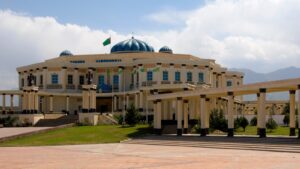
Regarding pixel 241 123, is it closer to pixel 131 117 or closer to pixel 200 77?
pixel 131 117

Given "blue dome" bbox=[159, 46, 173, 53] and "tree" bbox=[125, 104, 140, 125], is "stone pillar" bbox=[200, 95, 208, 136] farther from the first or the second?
"blue dome" bbox=[159, 46, 173, 53]

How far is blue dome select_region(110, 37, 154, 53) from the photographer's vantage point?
81.3m

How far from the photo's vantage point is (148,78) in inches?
2827

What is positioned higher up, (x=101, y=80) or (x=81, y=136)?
(x=101, y=80)

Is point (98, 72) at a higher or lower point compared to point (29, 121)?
higher

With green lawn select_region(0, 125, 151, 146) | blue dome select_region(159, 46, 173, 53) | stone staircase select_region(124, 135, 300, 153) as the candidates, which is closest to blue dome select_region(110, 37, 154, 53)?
blue dome select_region(159, 46, 173, 53)

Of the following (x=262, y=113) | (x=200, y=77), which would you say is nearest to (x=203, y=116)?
(x=262, y=113)

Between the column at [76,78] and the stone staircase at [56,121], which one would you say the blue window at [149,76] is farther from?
the column at [76,78]

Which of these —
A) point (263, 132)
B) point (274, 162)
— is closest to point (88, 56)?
point (263, 132)

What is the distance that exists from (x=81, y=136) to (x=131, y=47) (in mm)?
35762

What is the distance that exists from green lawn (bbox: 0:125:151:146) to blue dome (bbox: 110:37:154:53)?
2870 centimetres

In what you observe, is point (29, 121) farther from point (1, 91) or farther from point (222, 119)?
point (222, 119)

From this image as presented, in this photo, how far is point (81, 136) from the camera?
47656 millimetres

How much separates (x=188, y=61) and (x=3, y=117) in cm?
2811
